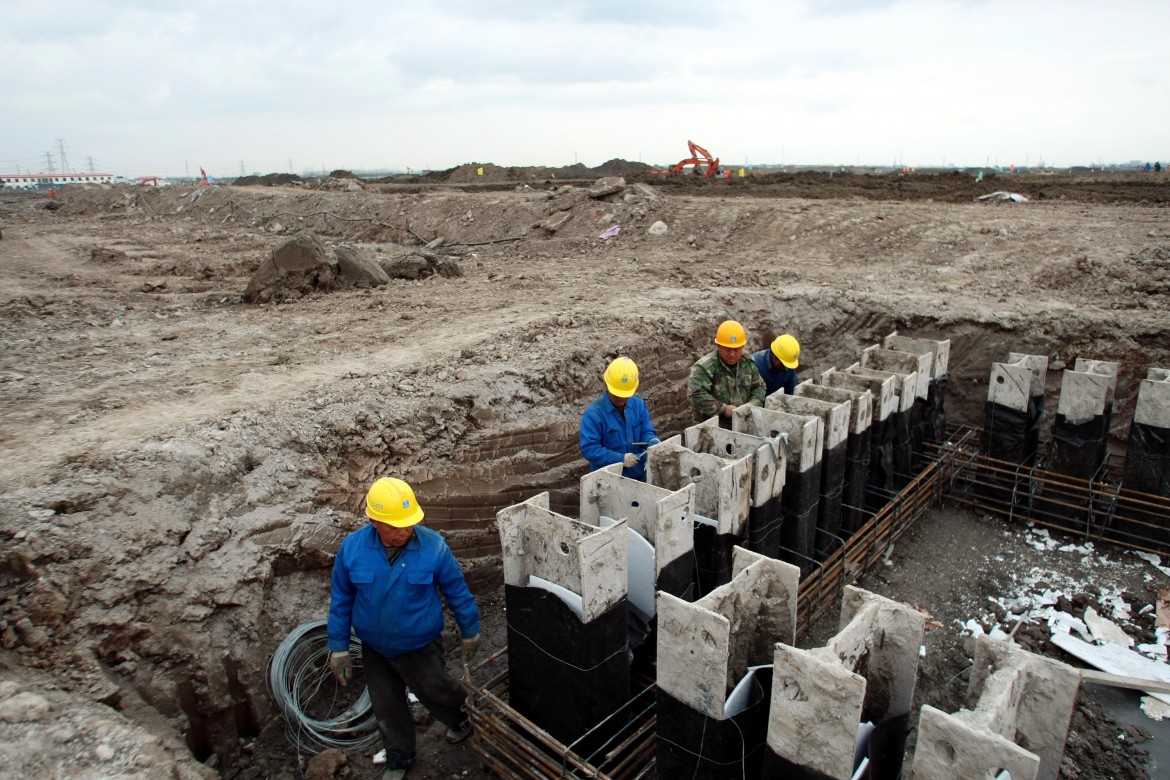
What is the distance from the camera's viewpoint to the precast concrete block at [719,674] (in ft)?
10.0

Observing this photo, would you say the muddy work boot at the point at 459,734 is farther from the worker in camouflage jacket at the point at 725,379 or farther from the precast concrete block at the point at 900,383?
the precast concrete block at the point at 900,383

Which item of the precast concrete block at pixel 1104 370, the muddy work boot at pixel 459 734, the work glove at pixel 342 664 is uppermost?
the precast concrete block at pixel 1104 370

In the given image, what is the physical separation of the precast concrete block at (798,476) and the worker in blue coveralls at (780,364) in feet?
4.42

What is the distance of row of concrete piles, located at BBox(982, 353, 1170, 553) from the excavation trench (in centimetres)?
130

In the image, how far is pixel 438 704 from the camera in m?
4.14

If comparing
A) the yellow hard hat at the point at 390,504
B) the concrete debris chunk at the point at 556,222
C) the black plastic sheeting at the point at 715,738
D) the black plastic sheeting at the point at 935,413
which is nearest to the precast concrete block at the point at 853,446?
the black plastic sheeting at the point at 935,413

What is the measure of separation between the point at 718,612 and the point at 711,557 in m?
1.39

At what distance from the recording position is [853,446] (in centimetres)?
589

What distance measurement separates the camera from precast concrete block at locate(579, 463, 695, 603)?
4035mm

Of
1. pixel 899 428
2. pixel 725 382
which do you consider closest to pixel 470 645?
pixel 725 382

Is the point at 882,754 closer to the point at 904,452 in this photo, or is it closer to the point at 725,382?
the point at 725,382

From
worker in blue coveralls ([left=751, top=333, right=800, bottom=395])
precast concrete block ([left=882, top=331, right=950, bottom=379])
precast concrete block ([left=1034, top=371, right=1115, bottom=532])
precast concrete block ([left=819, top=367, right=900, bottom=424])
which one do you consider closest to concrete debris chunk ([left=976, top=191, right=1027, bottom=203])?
precast concrete block ([left=882, top=331, right=950, bottom=379])

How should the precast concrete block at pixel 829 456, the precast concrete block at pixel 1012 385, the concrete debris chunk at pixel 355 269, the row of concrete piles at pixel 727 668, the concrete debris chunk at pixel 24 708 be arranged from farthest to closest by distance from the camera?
the concrete debris chunk at pixel 355 269
the precast concrete block at pixel 1012 385
the precast concrete block at pixel 829 456
the concrete debris chunk at pixel 24 708
the row of concrete piles at pixel 727 668

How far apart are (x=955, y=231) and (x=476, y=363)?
354 inches
